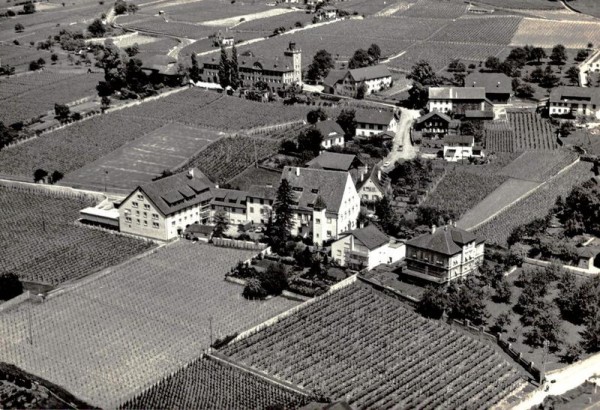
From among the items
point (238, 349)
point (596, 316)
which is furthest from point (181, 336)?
point (596, 316)

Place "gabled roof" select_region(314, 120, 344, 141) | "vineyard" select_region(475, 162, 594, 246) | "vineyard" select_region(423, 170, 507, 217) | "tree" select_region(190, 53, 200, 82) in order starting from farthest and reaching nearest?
"tree" select_region(190, 53, 200, 82)
"gabled roof" select_region(314, 120, 344, 141)
"vineyard" select_region(423, 170, 507, 217)
"vineyard" select_region(475, 162, 594, 246)

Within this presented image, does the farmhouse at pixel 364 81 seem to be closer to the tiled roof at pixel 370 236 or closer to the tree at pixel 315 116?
the tree at pixel 315 116

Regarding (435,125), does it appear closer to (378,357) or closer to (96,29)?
(378,357)

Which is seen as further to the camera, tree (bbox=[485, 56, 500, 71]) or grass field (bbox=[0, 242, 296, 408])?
tree (bbox=[485, 56, 500, 71])

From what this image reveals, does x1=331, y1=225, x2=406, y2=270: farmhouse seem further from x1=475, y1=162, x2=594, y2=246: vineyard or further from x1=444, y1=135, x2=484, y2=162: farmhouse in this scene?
x1=444, y1=135, x2=484, y2=162: farmhouse

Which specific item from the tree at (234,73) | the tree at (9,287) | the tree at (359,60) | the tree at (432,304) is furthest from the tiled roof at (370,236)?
the tree at (359,60)

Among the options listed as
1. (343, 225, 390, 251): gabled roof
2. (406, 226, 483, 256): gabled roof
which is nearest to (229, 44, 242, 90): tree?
(343, 225, 390, 251): gabled roof
